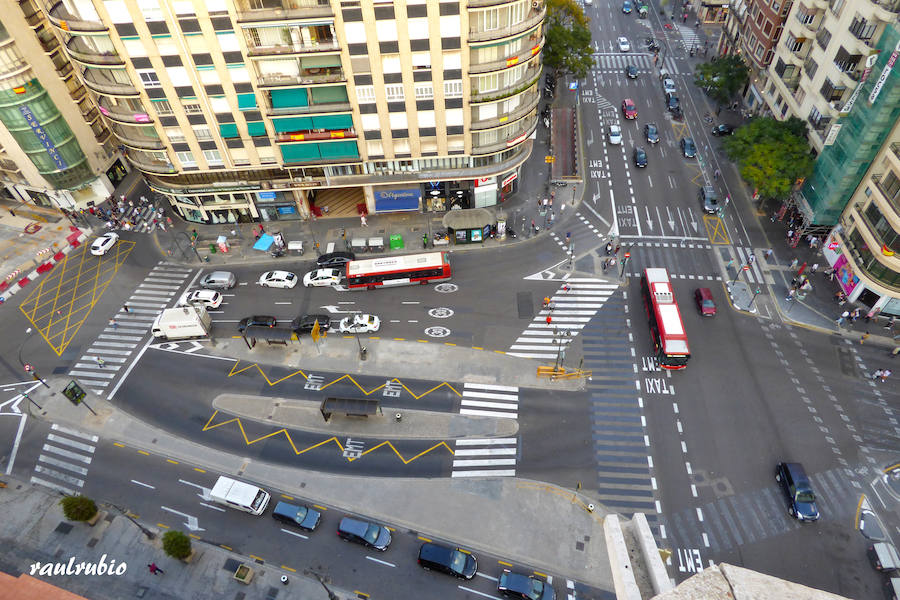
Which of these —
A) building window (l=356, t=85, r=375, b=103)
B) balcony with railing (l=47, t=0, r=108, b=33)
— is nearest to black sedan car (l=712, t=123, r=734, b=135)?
building window (l=356, t=85, r=375, b=103)

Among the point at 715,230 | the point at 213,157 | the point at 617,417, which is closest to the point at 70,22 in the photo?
the point at 213,157

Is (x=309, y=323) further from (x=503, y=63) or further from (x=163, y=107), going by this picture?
(x=503, y=63)

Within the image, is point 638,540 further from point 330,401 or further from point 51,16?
point 51,16

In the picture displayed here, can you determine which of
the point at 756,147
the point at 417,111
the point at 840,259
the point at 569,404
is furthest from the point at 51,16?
the point at 840,259

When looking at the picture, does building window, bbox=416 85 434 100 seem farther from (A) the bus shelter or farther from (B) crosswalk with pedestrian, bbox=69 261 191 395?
(B) crosswalk with pedestrian, bbox=69 261 191 395

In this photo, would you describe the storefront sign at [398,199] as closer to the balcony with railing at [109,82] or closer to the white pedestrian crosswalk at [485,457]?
the balcony with railing at [109,82]
